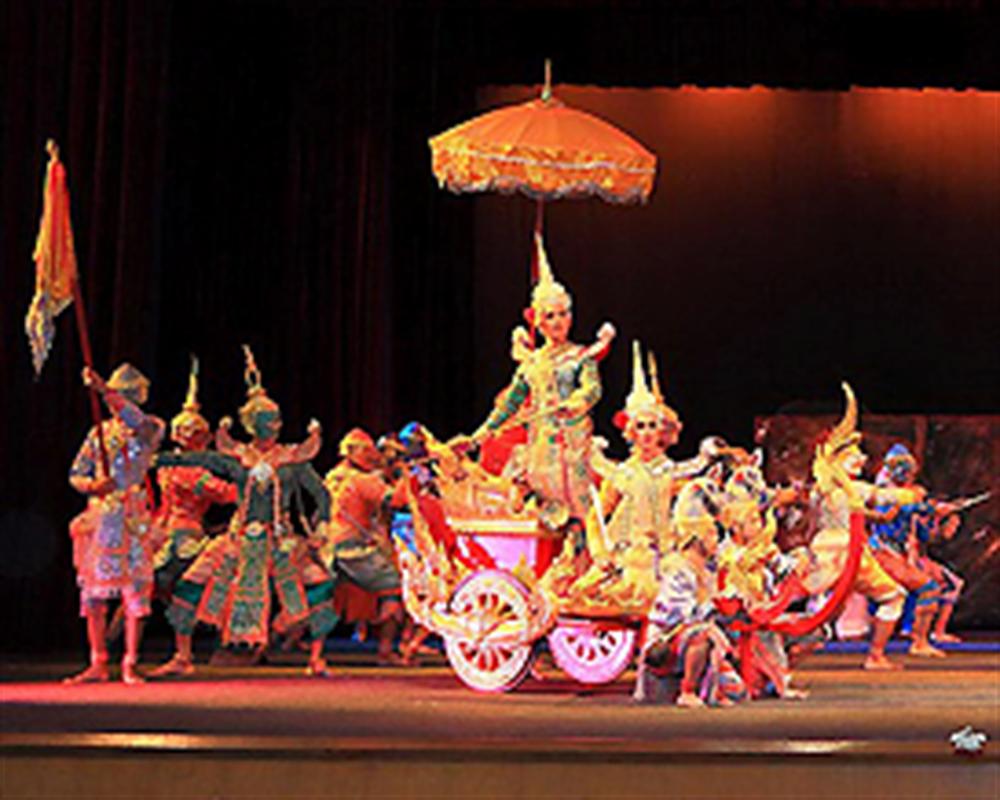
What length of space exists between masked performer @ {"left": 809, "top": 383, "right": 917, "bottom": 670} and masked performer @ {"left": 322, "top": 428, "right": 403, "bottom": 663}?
2.09 m

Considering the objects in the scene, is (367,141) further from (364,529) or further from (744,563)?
(744,563)

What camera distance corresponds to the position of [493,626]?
27.6 ft

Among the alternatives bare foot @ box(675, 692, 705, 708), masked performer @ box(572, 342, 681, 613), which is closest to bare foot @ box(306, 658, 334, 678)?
masked performer @ box(572, 342, 681, 613)

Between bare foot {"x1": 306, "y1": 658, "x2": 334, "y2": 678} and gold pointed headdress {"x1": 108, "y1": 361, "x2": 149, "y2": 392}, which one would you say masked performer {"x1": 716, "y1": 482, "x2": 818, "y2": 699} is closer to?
bare foot {"x1": 306, "y1": 658, "x2": 334, "y2": 678}

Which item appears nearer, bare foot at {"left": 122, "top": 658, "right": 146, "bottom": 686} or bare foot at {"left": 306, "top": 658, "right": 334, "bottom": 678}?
bare foot at {"left": 122, "top": 658, "right": 146, "bottom": 686}

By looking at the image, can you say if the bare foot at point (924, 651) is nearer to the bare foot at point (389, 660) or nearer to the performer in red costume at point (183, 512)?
the bare foot at point (389, 660)

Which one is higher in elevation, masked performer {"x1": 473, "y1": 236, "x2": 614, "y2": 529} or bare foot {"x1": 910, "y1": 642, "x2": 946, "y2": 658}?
masked performer {"x1": 473, "y1": 236, "x2": 614, "y2": 529}

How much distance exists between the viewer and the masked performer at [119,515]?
896 centimetres

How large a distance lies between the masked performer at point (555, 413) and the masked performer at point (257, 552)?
41.0 inches

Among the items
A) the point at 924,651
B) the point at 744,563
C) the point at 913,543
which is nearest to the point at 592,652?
the point at 744,563

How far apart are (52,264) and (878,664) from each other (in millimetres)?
4304

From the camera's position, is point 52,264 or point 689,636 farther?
point 52,264

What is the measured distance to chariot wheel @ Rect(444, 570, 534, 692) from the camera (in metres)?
8.36

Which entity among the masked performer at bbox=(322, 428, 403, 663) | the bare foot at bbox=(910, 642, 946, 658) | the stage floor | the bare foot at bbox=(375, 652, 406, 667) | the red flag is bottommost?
the bare foot at bbox=(375, 652, 406, 667)
